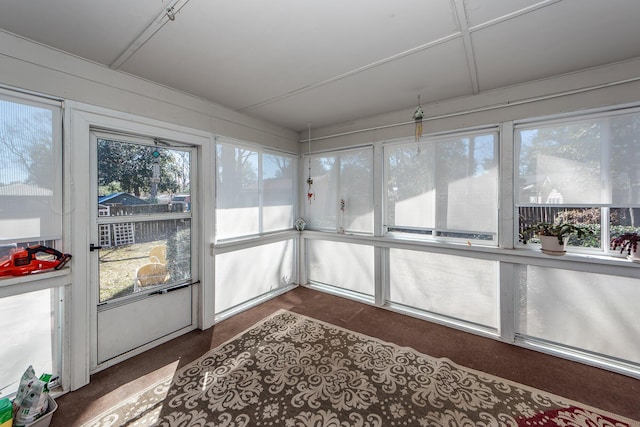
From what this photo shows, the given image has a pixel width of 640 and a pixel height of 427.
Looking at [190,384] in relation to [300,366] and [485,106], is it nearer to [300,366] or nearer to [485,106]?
[300,366]

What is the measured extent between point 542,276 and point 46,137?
4.37 metres

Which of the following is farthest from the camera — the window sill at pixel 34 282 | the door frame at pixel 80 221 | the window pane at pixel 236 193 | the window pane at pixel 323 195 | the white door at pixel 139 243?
the window pane at pixel 323 195

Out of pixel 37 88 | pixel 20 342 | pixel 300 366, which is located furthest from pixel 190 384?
pixel 37 88

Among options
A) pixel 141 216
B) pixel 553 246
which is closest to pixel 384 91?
pixel 553 246

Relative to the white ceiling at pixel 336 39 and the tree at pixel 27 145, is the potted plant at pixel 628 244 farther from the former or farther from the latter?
the tree at pixel 27 145

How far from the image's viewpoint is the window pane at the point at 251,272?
10.1 ft

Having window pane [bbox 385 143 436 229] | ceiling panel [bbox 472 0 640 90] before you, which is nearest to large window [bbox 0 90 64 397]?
ceiling panel [bbox 472 0 640 90]

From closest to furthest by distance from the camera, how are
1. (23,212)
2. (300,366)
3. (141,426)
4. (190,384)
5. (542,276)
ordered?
(141,426) → (23,212) → (190,384) → (300,366) → (542,276)

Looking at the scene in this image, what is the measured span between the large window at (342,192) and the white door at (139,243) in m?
1.87

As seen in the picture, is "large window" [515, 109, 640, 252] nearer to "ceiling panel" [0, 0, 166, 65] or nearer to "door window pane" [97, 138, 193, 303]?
"ceiling panel" [0, 0, 166, 65]

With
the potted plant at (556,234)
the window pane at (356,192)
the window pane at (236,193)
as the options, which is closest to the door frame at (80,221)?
the window pane at (236,193)

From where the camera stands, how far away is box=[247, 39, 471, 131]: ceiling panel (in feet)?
6.62

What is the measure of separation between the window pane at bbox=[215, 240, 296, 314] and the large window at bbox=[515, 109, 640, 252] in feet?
10.0

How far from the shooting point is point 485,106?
102 inches
